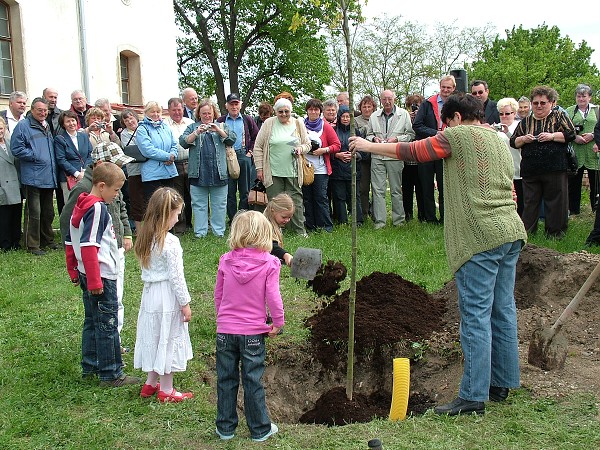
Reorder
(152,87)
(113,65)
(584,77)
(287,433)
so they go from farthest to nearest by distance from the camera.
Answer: (584,77) < (152,87) < (113,65) < (287,433)

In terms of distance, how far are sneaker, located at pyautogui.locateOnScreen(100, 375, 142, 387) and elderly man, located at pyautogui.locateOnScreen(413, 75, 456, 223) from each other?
6356mm

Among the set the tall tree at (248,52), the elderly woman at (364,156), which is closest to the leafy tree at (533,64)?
the tall tree at (248,52)

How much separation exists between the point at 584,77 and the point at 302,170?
34.1m

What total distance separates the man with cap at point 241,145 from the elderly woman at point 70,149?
7.44ft

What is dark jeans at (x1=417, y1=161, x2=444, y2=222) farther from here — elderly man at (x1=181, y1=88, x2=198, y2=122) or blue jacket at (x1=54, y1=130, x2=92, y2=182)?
blue jacket at (x1=54, y1=130, x2=92, y2=182)

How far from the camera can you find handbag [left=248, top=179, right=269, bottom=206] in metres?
10.5

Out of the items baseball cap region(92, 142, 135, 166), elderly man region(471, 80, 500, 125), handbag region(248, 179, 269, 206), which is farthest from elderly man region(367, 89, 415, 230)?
baseball cap region(92, 142, 135, 166)

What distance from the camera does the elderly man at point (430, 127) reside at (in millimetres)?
10727

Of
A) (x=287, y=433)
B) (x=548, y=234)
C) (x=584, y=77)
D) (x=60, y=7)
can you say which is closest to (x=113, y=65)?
(x=60, y=7)

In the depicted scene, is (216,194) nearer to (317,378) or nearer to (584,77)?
(317,378)

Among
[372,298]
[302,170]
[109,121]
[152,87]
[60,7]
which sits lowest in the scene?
[372,298]

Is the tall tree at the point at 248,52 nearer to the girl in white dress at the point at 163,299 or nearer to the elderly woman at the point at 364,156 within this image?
the elderly woman at the point at 364,156

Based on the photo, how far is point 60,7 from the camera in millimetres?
17984

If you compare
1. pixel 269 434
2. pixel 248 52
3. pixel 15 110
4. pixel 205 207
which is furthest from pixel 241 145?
pixel 248 52
